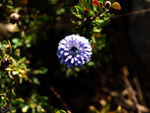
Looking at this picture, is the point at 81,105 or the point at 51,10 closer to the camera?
the point at 51,10

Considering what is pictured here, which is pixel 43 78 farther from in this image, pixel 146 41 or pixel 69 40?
pixel 146 41

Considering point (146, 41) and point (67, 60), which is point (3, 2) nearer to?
point (67, 60)

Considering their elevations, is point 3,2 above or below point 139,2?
above

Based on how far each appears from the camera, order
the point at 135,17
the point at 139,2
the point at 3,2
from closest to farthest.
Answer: the point at 3,2
the point at 139,2
the point at 135,17

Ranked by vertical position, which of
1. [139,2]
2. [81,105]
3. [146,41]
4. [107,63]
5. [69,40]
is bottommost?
[81,105]

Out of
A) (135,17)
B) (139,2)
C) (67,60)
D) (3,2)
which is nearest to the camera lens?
(67,60)

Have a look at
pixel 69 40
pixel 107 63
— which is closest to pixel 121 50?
pixel 107 63
